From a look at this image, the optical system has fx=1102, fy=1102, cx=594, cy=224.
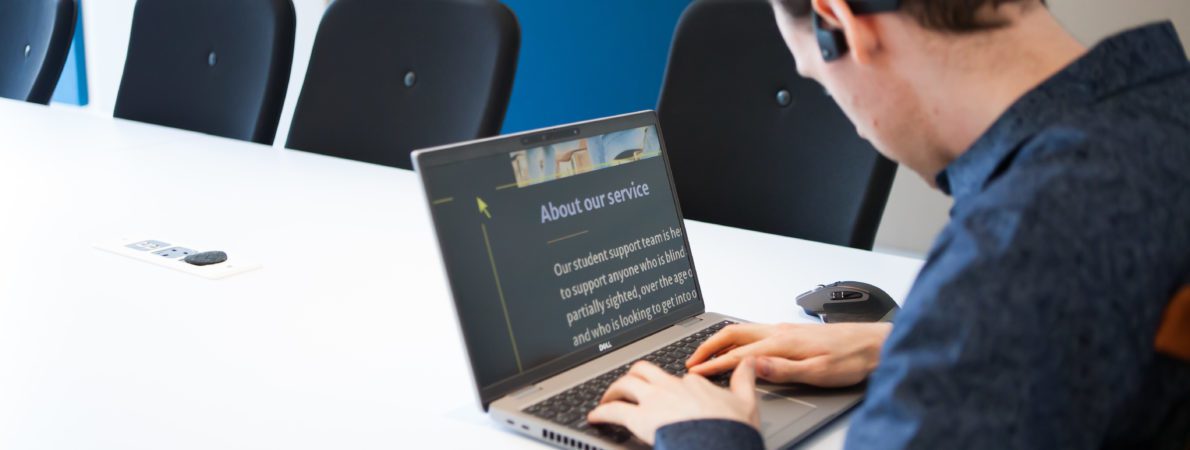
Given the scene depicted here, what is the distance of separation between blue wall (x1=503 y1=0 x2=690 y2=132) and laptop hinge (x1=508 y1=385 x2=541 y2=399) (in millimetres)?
2961

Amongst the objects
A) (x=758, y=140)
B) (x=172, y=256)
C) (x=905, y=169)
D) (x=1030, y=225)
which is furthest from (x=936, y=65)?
(x=905, y=169)

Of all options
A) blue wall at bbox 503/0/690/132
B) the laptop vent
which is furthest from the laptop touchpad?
blue wall at bbox 503/0/690/132

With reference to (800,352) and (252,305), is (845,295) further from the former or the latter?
(252,305)

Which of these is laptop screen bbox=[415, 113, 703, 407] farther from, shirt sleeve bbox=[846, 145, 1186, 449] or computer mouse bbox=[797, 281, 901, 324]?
shirt sleeve bbox=[846, 145, 1186, 449]

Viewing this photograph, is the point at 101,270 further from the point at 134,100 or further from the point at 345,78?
the point at 134,100

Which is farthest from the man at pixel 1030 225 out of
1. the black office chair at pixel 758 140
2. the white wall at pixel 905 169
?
the white wall at pixel 905 169

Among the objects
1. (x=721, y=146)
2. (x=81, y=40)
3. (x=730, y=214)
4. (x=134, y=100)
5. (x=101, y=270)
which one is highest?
(x=81, y=40)

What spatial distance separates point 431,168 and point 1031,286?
56cm

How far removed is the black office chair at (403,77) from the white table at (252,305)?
0.92ft

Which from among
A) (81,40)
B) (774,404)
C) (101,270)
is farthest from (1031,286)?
(81,40)

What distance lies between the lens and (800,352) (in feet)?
3.44

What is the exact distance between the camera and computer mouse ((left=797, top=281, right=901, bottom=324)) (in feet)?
4.20

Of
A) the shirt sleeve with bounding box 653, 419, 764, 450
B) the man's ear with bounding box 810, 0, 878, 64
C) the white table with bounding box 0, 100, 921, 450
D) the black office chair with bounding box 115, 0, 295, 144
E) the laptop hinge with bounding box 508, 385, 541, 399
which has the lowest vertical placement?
the shirt sleeve with bounding box 653, 419, 764, 450

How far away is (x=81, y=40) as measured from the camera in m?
6.23
